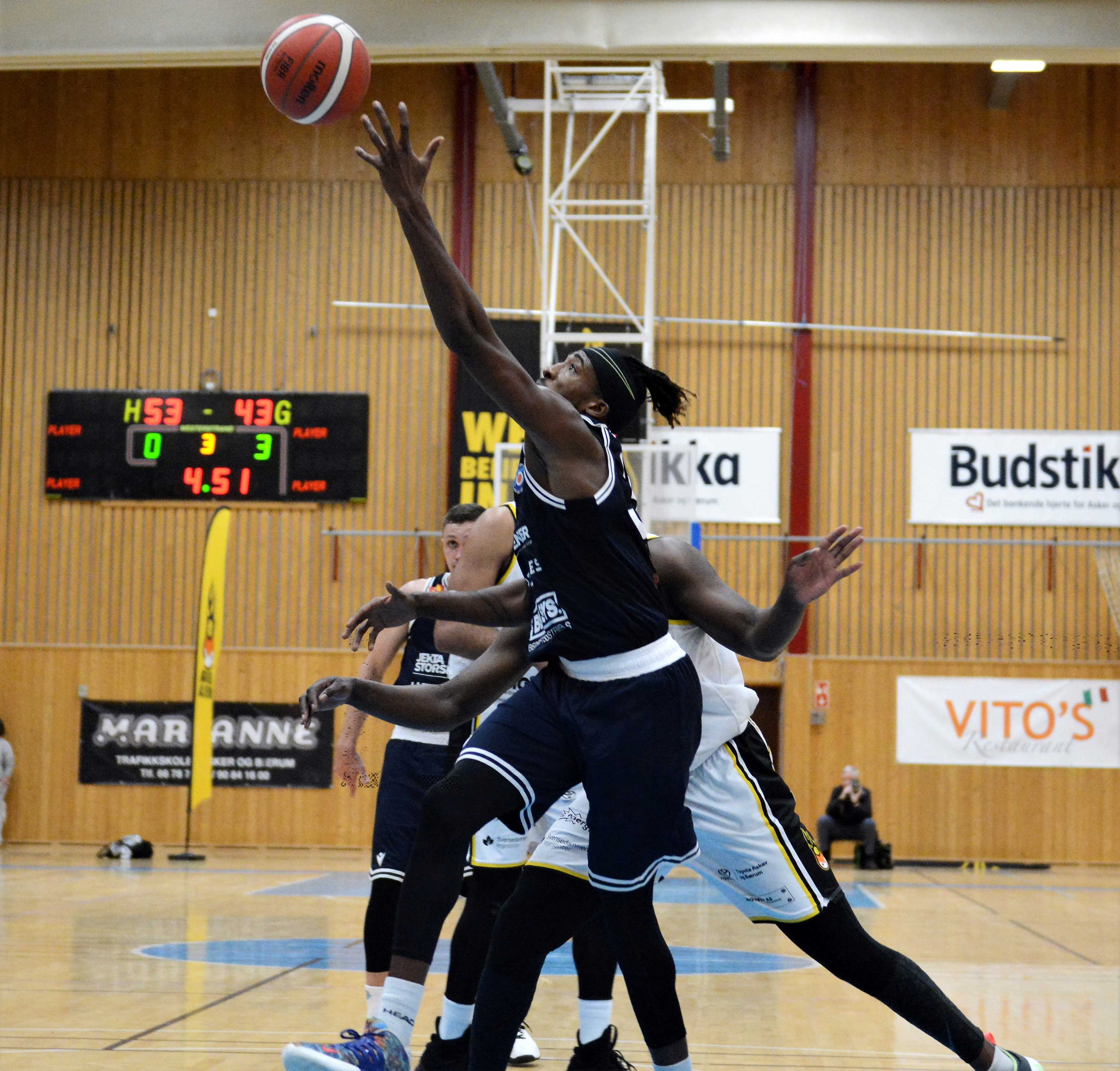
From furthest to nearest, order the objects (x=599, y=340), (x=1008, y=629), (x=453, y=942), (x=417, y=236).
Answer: (x=1008, y=629), (x=599, y=340), (x=453, y=942), (x=417, y=236)

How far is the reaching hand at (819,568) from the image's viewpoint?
326 centimetres

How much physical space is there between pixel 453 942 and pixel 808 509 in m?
12.7

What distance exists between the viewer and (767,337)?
16719 mm

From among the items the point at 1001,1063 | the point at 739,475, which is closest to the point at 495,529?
the point at 1001,1063

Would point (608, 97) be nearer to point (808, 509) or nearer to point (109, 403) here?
point (808, 509)

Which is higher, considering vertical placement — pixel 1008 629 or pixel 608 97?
pixel 608 97

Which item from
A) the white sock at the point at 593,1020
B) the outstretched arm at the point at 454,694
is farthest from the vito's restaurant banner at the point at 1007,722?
the outstretched arm at the point at 454,694

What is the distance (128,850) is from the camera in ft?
48.5

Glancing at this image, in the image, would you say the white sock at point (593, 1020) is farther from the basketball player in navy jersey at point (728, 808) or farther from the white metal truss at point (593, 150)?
the white metal truss at point (593, 150)

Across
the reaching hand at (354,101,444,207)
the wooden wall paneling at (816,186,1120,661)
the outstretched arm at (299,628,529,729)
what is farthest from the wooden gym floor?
the wooden wall paneling at (816,186,1120,661)

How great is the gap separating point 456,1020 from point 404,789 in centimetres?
87

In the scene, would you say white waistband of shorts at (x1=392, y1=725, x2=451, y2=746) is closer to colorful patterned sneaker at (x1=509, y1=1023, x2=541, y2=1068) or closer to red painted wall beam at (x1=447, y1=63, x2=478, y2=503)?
colorful patterned sneaker at (x1=509, y1=1023, x2=541, y2=1068)

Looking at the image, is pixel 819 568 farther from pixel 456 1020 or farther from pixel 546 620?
pixel 456 1020

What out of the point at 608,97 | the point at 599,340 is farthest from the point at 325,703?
the point at 608,97
